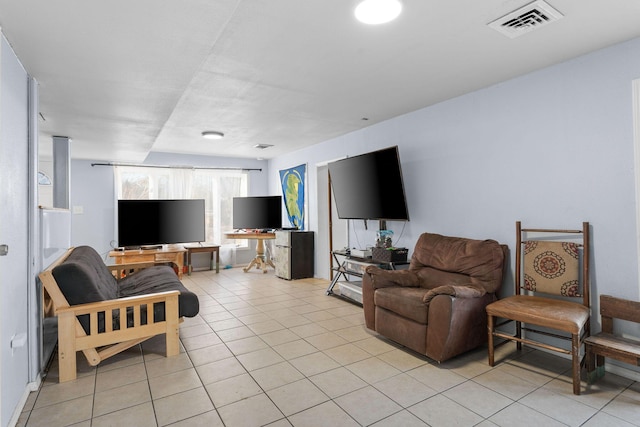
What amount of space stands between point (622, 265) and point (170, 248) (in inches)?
233

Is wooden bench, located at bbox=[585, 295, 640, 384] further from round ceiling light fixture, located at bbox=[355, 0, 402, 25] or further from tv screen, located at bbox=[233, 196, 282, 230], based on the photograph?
tv screen, located at bbox=[233, 196, 282, 230]

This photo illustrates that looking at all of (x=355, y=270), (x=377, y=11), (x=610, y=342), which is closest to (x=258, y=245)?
(x=355, y=270)

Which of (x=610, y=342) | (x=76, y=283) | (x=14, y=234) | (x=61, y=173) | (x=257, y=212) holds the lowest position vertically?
(x=610, y=342)

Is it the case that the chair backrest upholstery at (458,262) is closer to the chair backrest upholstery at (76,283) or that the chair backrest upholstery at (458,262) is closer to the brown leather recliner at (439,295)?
the brown leather recliner at (439,295)

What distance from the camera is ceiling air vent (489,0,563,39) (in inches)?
78.6

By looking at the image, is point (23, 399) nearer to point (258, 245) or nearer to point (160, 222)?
point (160, 222)

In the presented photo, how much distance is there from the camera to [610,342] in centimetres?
229

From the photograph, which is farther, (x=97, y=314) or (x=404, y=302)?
(x=404, y=302)

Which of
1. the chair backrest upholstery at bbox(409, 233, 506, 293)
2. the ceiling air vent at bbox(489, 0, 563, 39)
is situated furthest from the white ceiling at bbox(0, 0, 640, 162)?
the chair backrest upholstery at bbox(409, 233, 506, 293)

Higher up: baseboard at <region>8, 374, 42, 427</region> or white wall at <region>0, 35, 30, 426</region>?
white wall at <region>0, 35, 30, 426</region>

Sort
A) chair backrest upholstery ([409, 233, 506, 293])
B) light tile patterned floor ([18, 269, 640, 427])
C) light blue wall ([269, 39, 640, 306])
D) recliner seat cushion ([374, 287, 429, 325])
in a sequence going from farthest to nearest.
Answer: chair backrest upholstery ([409, 233, 506, 293]) → recliner seat cushion ([374, 287, 429, 325]) → light blue wall ([269, 39, 640, 306]) → light tile patterned floor ([18, 269, 640, 427])

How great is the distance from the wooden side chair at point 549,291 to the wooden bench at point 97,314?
2.57 meters

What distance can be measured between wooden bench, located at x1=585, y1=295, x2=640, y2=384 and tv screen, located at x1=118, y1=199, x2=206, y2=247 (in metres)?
5.79

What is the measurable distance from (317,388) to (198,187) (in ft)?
18.2
